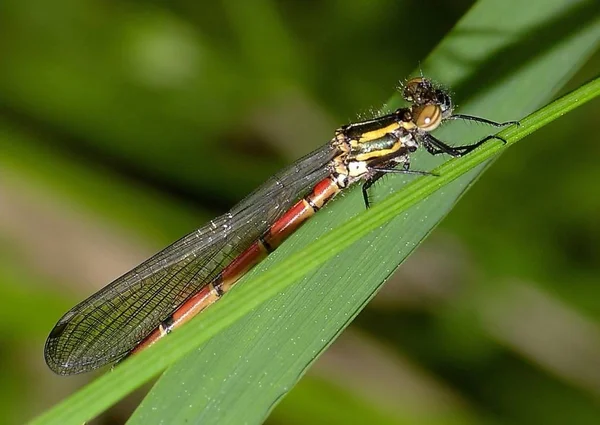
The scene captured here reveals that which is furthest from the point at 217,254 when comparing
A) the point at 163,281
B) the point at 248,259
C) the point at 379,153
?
the point at 379,153

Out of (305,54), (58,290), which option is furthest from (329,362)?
(305,54)

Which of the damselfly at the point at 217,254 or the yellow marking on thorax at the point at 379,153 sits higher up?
the yellow marking on thorax at the point at 379,153

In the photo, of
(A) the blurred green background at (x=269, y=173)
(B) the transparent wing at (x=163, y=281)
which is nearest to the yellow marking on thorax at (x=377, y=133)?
(B) the transparent wing at (x=163, y=281)

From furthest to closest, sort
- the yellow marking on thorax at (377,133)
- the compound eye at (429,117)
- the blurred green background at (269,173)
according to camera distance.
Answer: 1. the blurred green background at (269,173)
2. the yellow marking on thorax at (377,133)
3. the compound eye at (429,117)

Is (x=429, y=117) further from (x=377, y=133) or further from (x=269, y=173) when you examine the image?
(x=269, y=173)

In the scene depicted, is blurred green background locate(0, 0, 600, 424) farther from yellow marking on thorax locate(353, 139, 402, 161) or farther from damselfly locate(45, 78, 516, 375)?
yellow marking on thorax locate(353, 139, 402, 161)

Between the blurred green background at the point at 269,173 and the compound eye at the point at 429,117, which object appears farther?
the blurred green background at the point at 269,173

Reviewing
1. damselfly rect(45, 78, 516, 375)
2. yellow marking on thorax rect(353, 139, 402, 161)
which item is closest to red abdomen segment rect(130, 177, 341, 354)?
damselfly rect(45, 78, 516, 375)

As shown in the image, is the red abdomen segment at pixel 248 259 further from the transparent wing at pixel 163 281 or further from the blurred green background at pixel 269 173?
the blurred green background at pixel 269 173
